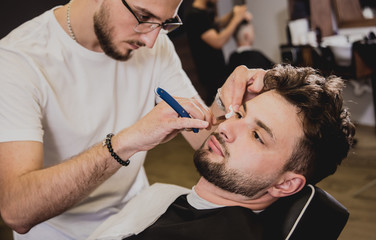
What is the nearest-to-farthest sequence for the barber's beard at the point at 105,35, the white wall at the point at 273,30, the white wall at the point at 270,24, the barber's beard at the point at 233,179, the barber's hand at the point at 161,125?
1. the barber's hand at the point at 161,125
2. the barber's beard at the point at 233,179
3. the barber's beard at the point at 105,35
4. the white wall at the point at 273,30
5. the white wall at the point at 270,24

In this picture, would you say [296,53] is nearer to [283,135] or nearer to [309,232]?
[283,135]

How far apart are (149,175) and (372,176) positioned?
2.23 m

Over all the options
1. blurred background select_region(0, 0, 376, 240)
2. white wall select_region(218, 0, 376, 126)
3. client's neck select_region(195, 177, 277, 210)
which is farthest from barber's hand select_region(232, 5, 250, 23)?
client's neck select_region(195, 177, 277, 210)

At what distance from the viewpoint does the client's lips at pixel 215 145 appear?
1314 millimetres

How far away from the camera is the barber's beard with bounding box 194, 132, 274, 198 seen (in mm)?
1295

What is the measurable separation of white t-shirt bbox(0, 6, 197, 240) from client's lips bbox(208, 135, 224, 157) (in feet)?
1.33

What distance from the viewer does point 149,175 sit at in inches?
164

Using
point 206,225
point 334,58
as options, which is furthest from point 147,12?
point 334,58

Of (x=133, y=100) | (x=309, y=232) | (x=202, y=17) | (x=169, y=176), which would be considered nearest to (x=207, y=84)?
(x=202, y=17)

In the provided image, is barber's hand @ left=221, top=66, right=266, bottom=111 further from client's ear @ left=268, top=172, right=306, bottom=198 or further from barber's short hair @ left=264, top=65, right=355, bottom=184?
client's ear @ left=268, top=172, right=306, bottom=198

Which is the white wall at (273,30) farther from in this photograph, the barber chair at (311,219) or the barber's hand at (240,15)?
the barber chair at (311,219)

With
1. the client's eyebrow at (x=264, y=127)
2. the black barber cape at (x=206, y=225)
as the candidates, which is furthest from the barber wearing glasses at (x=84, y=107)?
the black barber cape at (x=206, y=225)

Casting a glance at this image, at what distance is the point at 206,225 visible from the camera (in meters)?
1.27

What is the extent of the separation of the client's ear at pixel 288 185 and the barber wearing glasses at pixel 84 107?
0.32 metres
